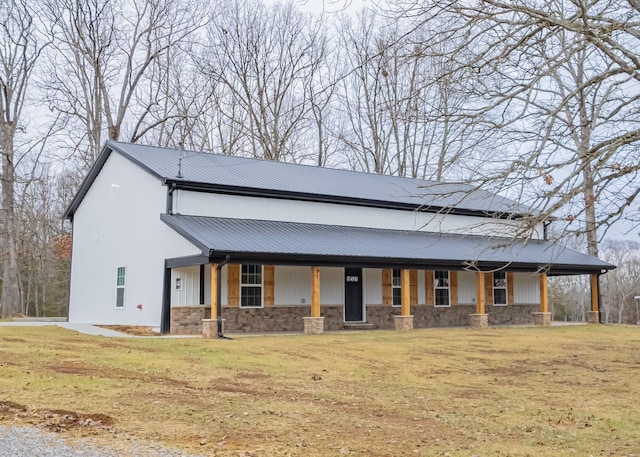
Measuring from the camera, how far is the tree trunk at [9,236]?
26.8m

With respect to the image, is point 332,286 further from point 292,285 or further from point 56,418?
point 56,418

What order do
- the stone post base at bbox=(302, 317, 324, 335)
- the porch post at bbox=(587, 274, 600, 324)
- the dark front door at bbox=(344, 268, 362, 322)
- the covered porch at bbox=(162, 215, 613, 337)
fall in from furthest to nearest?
the porch post at bbox=(587, 274, 600, 324)
the dark front door at bbox=(344, 268, 362, 322)
the stone post base at bbox=(302, 317, 324, 335)
the covered porch at bbox=(162, 215, 613, 337)

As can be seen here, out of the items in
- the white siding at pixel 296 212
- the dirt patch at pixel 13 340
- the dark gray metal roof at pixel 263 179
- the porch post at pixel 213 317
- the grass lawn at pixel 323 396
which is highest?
the dark gray metal roof at pixel 263 179

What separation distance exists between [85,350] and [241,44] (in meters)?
26.6

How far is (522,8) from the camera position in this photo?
7.66m

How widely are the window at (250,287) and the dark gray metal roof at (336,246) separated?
4.14ft

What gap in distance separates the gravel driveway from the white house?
32.3 feet

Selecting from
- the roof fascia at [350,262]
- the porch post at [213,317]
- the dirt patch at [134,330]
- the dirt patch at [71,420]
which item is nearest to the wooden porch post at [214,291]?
the porch post at [213,317]

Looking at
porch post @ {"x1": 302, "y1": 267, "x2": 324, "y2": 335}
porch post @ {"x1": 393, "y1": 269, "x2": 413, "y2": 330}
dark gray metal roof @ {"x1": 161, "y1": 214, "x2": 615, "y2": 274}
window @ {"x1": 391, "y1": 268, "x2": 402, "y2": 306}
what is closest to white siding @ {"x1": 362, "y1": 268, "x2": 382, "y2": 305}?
window @ {"x1": 391, "y1": 268, "x2": 402, "y2": 306}

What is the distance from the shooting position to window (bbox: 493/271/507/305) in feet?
81.7

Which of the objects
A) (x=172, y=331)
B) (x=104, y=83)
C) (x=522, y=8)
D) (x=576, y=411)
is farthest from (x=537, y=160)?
(x=104, y=83)

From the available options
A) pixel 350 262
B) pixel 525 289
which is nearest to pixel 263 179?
pixel 350 262

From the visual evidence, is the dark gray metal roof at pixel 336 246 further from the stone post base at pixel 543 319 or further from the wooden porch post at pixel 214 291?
the stone post base at pixel 543 319

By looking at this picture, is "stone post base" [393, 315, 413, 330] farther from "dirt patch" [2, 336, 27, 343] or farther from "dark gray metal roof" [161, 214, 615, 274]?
"dirt patch" [2, 336, 27, 343]
